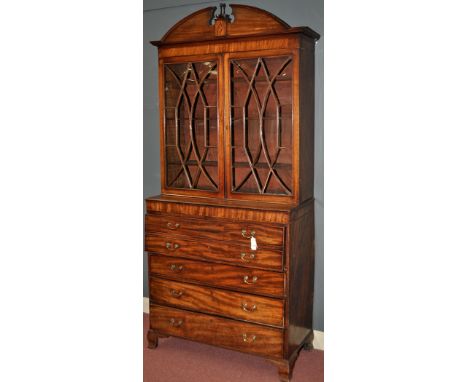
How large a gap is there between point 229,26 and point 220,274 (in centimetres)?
146

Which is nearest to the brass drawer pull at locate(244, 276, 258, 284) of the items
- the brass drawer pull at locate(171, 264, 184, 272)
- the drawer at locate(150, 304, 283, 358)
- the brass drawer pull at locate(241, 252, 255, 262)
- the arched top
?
the brass drawer pull at locate(241, 252, 255, 262)

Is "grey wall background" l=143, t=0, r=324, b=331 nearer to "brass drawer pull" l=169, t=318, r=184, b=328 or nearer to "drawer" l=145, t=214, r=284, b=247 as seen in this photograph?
"drawer" l=145, t=214, r=284, b=247

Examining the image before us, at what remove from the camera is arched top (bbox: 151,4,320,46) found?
101 inches

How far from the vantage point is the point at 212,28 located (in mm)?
2768

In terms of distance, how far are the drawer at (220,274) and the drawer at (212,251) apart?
42 mm

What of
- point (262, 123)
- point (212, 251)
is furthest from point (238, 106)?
point (212, 251)
